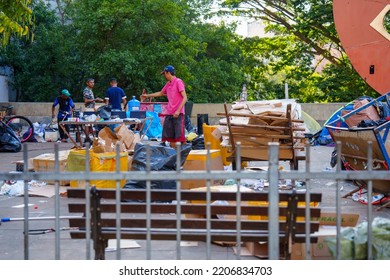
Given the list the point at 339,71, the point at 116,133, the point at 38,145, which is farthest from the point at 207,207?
the point at 339,71

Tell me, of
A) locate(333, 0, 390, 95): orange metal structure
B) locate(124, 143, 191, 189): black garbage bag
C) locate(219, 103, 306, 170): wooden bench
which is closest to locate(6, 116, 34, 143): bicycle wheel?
locate(333, 0, 390, 95): orange metal structure

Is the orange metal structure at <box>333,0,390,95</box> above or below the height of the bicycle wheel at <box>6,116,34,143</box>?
above

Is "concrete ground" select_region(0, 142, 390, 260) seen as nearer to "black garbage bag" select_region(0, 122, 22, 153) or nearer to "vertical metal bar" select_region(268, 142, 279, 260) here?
"vertical metal bar" select_region(268, 142, 279, 260)

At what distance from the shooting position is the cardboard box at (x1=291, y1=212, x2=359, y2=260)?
5314 millimetres

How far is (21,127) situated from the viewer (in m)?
21.0

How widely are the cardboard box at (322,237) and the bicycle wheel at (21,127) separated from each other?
14887 mm

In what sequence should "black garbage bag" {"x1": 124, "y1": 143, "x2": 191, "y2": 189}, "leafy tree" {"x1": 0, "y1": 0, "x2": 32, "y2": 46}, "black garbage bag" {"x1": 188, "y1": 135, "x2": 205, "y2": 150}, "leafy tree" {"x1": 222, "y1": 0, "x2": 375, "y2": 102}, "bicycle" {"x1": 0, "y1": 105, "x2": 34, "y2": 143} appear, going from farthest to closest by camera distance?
"leafy tree" {"x1": 222, "y1": 0, "x2": 375, "y2": 102}
"bicycle" {"x1": 0, "y1": 105, "x2": 34, "y2": 143}
"black garbage bag" {"x1": 188, "y1": 135, "x2": 205, "y2": 150}
"leafy tree" {"x1": 0, "y1": 0, "x2": 32, "y2": 46}
"black garbage bag" {"x1": 124, "y1": 143, "x2": 191, "y2": 189}

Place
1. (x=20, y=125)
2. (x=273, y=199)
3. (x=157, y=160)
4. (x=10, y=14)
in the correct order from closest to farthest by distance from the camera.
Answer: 1. (x=273, y=199)
2. (x=157, y=160)
3. (x=10, y=14)
4. (x=20, y=125)

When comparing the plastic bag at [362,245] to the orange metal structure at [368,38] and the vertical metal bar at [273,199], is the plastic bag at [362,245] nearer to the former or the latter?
the vertical metal bar at [273,199]

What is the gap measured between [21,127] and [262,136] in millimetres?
13013

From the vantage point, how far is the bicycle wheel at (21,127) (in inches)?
760

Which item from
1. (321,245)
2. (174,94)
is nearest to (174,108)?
(174,94)

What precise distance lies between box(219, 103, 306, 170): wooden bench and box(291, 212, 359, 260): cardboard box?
4.37 metres

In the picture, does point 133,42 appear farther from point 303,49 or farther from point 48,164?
point 48,164
